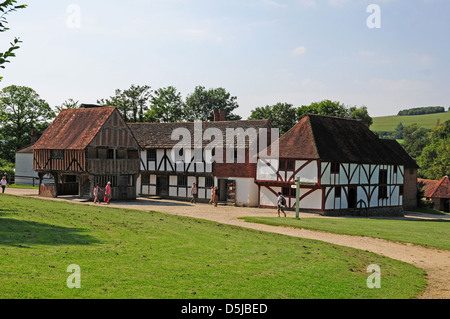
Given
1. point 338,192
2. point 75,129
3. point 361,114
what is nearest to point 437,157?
point 361,114

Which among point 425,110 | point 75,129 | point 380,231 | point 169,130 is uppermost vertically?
point 425,110

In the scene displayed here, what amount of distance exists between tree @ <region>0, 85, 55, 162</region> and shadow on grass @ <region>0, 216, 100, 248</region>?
148ft

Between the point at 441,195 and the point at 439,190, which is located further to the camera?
the point at 439,190

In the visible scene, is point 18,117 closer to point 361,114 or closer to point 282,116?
point 282,116

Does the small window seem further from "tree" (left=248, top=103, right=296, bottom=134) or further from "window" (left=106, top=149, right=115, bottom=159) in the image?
"tree" (left=248, top=103, right=296, bottom=134)

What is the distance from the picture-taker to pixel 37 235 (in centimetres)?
1656

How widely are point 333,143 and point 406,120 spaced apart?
450 ft

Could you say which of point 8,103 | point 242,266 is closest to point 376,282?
point 242,266

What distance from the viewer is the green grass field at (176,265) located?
11.4 meters

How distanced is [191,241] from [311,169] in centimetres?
2105

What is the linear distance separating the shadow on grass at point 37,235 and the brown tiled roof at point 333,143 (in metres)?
22.9

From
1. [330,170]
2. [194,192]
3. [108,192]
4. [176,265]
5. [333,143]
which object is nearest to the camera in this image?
[176,265]

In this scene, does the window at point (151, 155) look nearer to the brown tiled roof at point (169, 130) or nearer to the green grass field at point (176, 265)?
the brown tiled roof at point (169, 130)

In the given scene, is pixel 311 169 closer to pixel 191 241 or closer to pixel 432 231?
pixel 432 231
